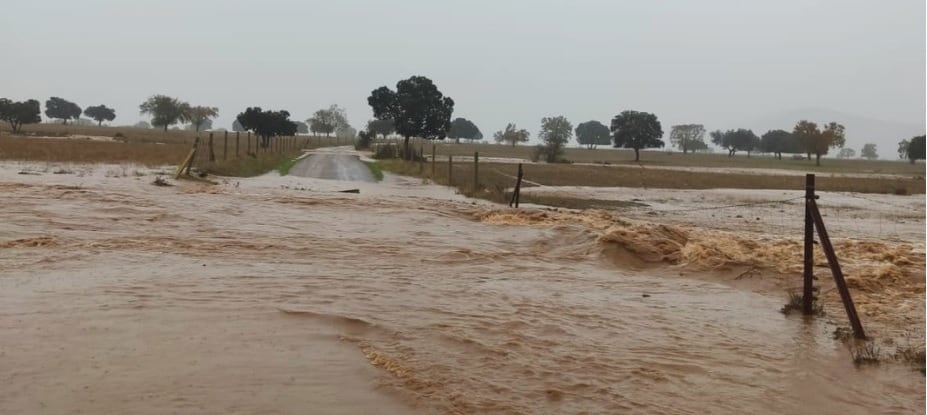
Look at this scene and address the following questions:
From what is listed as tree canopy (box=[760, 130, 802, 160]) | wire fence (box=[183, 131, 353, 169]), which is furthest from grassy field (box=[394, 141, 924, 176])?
tree canopy (box=[760, 130, 802, 160])

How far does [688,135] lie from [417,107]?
453ft

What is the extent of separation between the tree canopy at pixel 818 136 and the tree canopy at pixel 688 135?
83.8 m

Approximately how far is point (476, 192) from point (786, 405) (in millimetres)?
19162

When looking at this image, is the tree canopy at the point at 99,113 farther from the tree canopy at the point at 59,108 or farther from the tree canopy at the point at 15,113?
the tree canopy at the point at 15,113

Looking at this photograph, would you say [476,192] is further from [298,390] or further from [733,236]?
[298,390]

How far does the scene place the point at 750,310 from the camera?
8844 millimetres

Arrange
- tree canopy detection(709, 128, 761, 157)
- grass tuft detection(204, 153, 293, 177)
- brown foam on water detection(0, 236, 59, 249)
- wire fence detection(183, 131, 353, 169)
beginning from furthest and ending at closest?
tree canopy detection(709, 128, 761, 157), wire fence detection(183, 131, 353, 169), grass tuft detection(204, 153, 293, 177), brown foam on water detection(0, 236, 59, 249)

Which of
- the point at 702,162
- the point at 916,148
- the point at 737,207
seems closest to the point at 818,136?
A: the point at 702,162

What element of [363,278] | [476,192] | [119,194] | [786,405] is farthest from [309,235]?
[476,192]

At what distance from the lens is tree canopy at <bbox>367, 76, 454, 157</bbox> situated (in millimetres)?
62031

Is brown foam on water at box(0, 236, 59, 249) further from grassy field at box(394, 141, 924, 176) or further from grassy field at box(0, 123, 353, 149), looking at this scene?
grassy field at box(0, 123, 353, 149)

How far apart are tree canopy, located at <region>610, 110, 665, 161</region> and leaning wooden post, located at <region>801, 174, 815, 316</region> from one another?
297ft

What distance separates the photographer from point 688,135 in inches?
7313

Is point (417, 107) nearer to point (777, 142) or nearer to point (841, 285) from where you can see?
point (841, 285)
